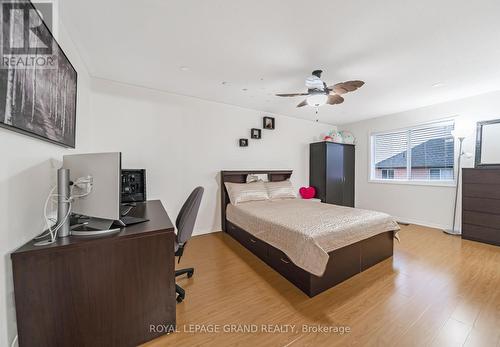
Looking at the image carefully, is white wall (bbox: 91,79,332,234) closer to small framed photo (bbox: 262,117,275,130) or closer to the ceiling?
small framed photo (bbox: 262,117,275,130)

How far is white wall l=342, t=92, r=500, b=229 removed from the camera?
3.34 m

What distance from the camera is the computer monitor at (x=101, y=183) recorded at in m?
1.25

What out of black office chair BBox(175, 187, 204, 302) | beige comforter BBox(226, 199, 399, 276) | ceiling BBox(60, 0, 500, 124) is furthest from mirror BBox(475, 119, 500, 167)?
black office chair BBox(175, 187, 204, 302)

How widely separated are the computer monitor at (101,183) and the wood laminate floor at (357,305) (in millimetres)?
962

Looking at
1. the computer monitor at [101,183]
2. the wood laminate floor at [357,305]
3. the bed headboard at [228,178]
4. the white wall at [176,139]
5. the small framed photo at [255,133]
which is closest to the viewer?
the computer monitor at [101,183]

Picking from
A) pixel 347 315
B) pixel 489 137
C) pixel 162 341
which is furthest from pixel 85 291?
pixel 489 137

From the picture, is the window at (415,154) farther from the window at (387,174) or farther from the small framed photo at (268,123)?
the small framed photo at (268,123)

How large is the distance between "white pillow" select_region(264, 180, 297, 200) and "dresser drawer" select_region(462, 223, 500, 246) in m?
2.76

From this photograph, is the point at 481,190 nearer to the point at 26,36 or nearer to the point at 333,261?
the point at 333,261

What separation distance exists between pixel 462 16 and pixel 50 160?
3385mm

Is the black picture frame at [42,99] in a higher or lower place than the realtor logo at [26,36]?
lower

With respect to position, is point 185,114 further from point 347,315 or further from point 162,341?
point 347,315

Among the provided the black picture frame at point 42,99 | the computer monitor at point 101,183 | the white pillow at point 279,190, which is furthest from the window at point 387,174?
the black picture frame at point 42,99

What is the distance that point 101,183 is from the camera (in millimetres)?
1281
